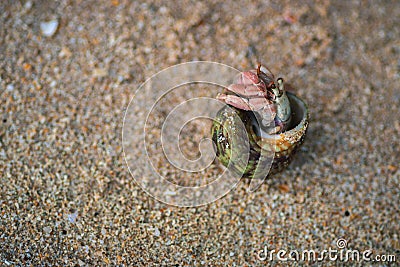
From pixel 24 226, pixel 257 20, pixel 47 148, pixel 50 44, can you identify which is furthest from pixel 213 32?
pixel 24 226

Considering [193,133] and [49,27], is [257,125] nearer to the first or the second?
[193,133]

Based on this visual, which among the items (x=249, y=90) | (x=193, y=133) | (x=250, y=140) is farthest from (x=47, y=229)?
(x=249, y=90)

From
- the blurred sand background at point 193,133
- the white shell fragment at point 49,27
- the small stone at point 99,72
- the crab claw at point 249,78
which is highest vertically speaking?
the white shell fragment at point 49,27

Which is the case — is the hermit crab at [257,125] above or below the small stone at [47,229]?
above

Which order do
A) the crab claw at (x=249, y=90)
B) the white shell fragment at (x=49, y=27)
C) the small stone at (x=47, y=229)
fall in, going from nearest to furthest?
the crab claw at (x=249, y=90)
the small stone at (x=47, y=229)
the white shell fragment at (x=49, y=27)

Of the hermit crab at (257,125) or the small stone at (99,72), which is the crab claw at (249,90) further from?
the small stone at (99,72)

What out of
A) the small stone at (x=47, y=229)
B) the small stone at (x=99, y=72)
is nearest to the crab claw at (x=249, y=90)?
the small stone at (x=99, y=72)
